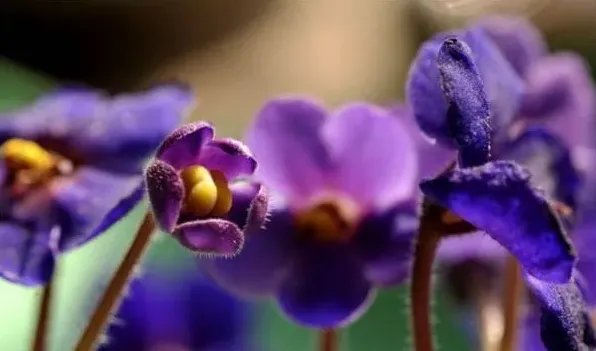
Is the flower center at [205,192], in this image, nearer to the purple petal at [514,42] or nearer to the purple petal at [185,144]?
the purple petal at [185,144]

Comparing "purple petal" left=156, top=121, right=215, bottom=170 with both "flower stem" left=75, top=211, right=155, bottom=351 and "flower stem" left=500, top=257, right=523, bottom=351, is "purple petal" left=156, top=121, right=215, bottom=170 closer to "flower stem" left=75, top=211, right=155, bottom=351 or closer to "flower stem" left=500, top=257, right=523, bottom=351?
"flower stem" left=75, top=211, right=155, bottom=351

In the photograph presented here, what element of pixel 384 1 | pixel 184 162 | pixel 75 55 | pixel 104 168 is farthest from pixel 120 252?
pixel 384 1

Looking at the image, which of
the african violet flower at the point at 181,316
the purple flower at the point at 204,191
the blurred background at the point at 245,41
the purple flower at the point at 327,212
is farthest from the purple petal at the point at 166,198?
the blurred background at the point at 245,41

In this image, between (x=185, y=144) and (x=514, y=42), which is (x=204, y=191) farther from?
(x=514, y=42)

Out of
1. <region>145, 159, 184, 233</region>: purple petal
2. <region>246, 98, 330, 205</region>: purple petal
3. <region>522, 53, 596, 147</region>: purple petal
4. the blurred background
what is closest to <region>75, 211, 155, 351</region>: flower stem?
<region>145, 159, 184, 233</region>: purple petal

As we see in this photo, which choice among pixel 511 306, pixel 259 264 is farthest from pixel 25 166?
pixel 511 306

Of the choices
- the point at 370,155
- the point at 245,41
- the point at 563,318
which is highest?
the point at 245,41
